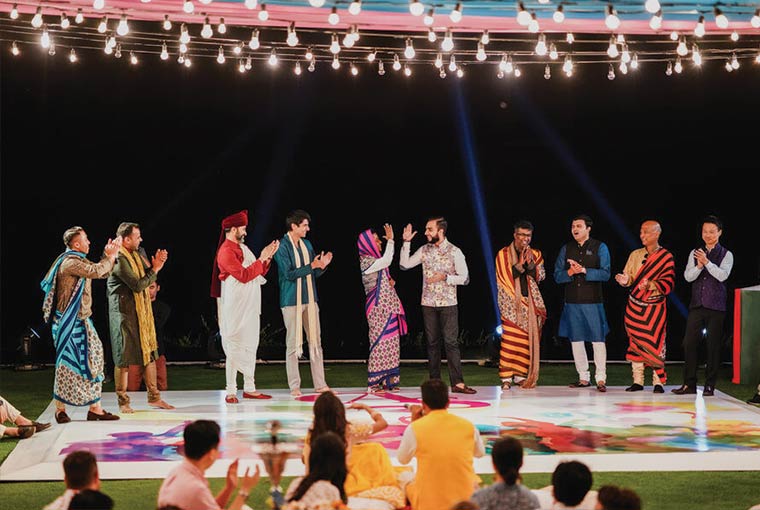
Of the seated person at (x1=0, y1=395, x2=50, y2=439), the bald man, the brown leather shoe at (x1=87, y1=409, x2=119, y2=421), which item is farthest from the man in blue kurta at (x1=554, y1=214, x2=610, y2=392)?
the seated person at (x1=0, y1=395, x2=50, y2=439)

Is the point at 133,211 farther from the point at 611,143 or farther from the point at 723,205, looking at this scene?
the point at 723,205

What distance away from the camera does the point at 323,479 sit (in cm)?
373

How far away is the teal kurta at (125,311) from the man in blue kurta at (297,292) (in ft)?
4.61

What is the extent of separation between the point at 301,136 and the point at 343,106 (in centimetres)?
62

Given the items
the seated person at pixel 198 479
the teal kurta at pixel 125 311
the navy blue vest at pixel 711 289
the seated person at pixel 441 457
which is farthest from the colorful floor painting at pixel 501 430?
the seated person at pixel 198 479

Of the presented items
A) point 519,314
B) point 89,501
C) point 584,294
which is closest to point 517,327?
point 519,314

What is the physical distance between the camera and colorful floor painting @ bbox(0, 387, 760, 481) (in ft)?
20.2

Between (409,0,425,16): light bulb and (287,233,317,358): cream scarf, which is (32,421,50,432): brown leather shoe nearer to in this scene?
(287,233,317,358): cream scarf

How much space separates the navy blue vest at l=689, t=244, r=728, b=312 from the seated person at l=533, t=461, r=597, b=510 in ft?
18.7

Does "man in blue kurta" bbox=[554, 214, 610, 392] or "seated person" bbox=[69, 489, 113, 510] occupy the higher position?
"man in blue kurta" bbox=[554, 214, 610, 392]

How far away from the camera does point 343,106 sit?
12.6 m

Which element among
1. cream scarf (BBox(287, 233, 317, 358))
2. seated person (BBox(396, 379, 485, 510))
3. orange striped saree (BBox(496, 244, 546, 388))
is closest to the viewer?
seated person (BBox(396, 379, 485, 510))

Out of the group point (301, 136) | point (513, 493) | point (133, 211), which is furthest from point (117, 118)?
point (513, 493)

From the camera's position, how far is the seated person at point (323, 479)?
3633 millimetres
